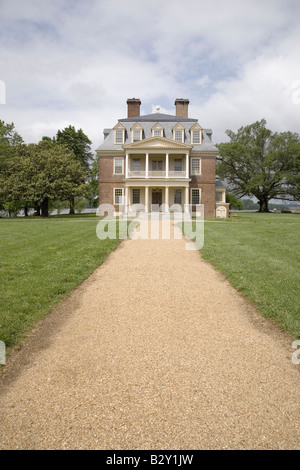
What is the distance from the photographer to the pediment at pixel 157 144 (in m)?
32.7

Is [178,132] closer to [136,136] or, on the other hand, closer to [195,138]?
[195,138]

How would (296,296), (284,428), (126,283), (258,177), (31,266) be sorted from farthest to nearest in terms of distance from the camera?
1. (258,177)
2. (31,266)
3. (126,283)
4. (296,296)
5. (284,428)

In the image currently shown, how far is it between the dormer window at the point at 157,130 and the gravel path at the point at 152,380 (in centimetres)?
3157

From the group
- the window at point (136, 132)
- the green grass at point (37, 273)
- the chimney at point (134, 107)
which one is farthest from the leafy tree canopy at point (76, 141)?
the green grass at point (37, 273)

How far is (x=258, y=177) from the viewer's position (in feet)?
158

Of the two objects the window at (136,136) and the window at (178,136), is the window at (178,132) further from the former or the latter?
the window at (136,136)

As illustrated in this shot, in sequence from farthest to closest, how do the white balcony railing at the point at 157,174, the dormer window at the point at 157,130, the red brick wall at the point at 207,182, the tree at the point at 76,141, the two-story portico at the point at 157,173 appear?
1. the tree at the point at 76,141
2. the red brick wall at the point at 207,182
3. the dormer window at the point at 157,130
4. the white balcony railing at the point at 157,174
5. the two-story portico at the point at 157,173

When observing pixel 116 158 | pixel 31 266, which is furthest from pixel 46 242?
pixel 116 158

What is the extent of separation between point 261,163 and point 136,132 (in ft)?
83.8

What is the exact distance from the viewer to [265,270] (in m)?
7.98

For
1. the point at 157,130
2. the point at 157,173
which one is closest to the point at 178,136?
the point at 157,130
